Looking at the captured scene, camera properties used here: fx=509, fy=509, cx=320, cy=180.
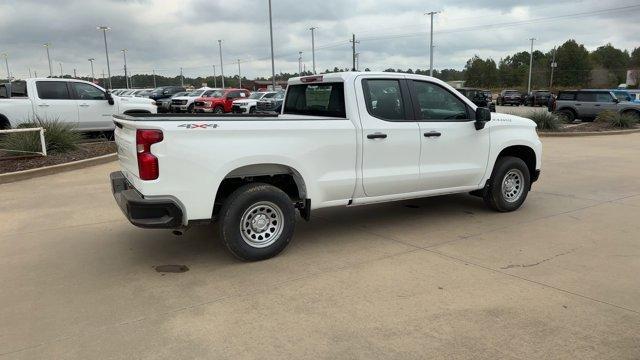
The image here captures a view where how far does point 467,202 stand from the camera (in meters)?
7.48

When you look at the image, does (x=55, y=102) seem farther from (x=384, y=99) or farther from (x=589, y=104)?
(x=589, y=104)

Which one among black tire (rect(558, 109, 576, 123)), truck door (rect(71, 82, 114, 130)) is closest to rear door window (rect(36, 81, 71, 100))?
truck door (rect(71, 82, 114, 130))

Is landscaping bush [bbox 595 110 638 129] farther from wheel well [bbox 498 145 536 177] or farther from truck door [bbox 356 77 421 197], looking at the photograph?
truck door [bbox 356 77 421 197]

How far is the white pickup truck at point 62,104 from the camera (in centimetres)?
1266

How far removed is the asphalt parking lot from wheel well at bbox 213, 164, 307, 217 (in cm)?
62

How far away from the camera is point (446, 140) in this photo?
598 centimetres

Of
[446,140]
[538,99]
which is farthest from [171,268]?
[538,99]

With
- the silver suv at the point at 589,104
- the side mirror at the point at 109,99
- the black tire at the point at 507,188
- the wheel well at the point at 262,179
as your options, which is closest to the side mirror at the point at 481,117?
the black tire at the point at 507,188

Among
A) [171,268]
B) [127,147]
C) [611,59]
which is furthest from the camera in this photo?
[611,59]

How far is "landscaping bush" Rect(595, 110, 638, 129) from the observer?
19.3 meters

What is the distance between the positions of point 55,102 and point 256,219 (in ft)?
34.9

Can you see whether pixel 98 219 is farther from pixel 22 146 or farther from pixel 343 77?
pixel 22 146

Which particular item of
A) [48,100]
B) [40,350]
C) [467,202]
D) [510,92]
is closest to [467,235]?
[467,202]

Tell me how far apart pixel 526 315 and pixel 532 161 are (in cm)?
378
